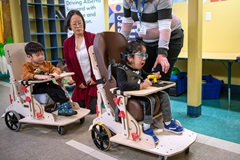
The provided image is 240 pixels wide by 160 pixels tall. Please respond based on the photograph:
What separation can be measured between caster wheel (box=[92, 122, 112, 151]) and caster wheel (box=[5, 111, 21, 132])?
3.25 ft

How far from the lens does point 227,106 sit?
10.6 ft

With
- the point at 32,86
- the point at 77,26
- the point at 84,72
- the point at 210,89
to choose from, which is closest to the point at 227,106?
the point at 210,89

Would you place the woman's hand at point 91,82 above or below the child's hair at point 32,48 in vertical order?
below

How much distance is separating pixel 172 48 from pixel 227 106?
155 centimetres

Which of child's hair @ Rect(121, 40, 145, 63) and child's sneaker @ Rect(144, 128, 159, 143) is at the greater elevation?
child's hair @ Rect(121, 40, 145, 63)

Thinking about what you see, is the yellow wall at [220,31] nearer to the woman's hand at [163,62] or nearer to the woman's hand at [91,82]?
the woman's hand at [91,82]

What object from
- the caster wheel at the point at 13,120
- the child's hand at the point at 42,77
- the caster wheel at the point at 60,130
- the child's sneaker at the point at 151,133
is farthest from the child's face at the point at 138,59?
the caster wheel at the point at 13,120

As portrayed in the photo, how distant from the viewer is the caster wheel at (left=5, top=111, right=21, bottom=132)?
2708mm

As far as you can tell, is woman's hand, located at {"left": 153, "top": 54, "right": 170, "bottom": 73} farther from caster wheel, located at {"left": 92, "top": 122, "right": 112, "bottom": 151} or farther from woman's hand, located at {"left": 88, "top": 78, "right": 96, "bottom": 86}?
woman's hand, located at {"left": 88, "top": 78, "right": 96, "bottom": 86}

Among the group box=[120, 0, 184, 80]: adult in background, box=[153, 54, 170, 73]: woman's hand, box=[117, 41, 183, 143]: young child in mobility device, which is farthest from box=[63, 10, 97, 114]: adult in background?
box=[153, 54, 170, 73]: woman's hand

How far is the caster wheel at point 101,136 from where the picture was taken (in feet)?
6.98

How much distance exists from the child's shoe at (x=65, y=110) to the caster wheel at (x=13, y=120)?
490mm

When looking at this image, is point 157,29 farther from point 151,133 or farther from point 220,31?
point 220,31

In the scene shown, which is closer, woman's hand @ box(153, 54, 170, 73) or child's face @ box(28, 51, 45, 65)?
woman's hand @ box(153, 54, 170, 73)
